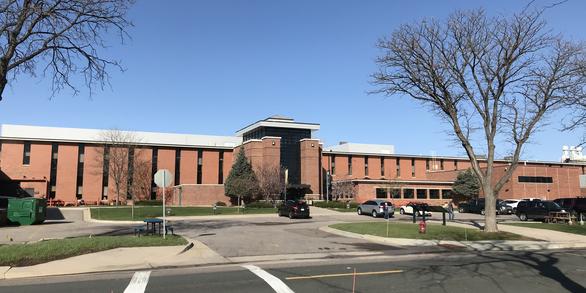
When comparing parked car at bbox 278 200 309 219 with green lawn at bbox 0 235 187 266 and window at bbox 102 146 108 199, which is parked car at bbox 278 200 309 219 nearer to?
green lawn at bbox 0 235 187 266

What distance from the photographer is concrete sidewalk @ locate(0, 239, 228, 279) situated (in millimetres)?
12039

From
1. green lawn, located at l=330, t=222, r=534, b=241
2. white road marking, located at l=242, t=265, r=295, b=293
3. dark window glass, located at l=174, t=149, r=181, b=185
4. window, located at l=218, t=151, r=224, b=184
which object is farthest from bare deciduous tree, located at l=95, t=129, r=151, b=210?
white road marking, located at l=242, t=265, r=295, b=293

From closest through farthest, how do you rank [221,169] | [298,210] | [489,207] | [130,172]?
1. [489,207]
2. [298,210]
3. [130,172]
4. [221,169]

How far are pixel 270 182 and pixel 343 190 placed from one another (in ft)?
37.2

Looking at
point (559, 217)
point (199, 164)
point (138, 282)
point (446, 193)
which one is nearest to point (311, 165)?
point (199, 164)

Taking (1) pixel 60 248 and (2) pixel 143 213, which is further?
(2) pixel 143 213

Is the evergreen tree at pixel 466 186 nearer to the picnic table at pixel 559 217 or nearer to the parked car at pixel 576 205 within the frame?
the parked car at pixel 576 205

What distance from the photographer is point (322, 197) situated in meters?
75.8

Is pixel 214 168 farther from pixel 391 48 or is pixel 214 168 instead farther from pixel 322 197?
pixel 391 48

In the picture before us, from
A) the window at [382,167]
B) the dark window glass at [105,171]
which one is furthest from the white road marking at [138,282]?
the window at [382,167]

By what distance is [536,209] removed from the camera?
1460 inches

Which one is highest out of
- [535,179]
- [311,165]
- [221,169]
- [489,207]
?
[311,165]

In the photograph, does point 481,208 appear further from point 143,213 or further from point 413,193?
point 143,213

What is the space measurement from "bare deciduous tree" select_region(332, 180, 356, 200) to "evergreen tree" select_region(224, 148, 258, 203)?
12255 millimetres
